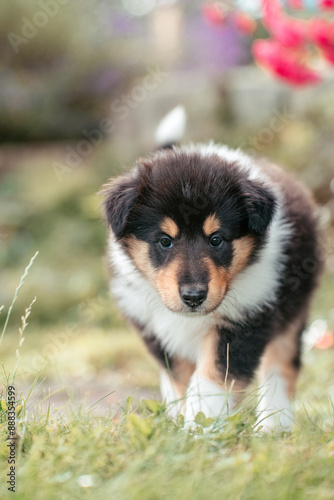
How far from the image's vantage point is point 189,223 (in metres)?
3.10

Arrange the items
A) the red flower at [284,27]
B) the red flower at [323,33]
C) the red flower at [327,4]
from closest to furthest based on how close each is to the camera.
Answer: the red flower at [327,4] < the red flower at [323,33] < the red flower at [284,27]

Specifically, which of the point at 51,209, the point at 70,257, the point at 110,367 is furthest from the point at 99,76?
the point at 110,367

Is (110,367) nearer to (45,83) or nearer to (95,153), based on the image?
(95,153)

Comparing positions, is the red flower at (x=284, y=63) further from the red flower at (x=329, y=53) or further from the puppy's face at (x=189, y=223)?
the puppy's face at (x=189, y=223)

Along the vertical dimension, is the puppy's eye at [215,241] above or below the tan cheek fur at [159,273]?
above

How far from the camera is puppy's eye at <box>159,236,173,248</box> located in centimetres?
317

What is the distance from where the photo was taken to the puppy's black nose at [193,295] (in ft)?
9.53

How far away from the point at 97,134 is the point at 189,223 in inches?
339

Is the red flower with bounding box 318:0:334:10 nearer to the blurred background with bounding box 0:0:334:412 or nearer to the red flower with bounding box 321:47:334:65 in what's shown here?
the red flower with bounding box 321:47:334:65

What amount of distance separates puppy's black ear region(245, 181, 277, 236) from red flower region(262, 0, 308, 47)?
2.56m

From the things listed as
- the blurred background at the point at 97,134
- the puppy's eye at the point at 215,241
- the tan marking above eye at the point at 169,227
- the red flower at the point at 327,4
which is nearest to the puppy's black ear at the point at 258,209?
the puppy's eye at the point at 215,241

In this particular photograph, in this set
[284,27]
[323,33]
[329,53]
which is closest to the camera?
[323,33]

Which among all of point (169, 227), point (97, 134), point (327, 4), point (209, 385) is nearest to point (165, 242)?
point (169, 227)

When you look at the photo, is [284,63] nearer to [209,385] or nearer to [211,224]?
[211,224]
